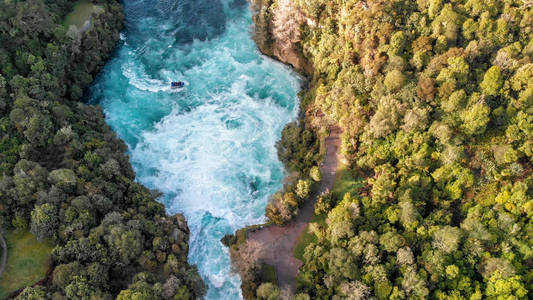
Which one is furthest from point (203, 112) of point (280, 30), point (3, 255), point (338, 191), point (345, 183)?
point (3, 255)

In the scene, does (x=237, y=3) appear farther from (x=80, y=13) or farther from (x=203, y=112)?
(x=80, y=13)

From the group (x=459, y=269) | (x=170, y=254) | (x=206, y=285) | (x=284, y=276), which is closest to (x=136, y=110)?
(x=170, y=254)

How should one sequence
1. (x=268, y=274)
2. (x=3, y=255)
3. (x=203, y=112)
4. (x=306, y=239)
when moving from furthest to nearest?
(x=203, y=112), (x=306, y=239), (x=268, y=274), (x=3, y=255)

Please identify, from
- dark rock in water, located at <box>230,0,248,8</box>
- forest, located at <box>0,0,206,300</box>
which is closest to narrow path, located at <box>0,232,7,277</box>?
forest, located at <box>0,0,206,300</box>

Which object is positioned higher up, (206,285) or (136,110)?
(136,110)

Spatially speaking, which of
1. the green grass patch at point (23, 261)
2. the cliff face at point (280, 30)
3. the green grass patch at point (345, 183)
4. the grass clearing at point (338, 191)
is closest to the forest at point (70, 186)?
the green grass patch at point (23, 261)

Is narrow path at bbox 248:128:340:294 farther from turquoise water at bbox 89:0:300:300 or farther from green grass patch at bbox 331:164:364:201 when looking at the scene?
turquoise water at bbox 89:0:300:300

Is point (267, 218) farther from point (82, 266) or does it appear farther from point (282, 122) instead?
point (82, 266)
